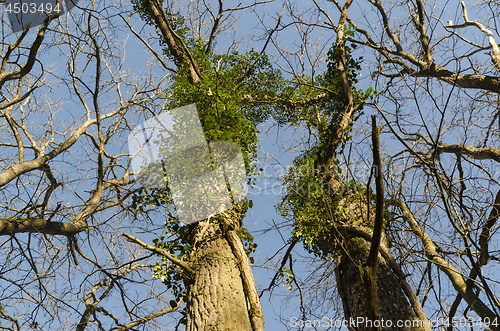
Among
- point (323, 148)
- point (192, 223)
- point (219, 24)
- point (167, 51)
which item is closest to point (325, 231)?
point (323, 148)

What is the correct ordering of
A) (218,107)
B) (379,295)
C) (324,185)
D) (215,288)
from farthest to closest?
1. (324,185)
2. (218,107)
3. (379,295)
4. (215,288)

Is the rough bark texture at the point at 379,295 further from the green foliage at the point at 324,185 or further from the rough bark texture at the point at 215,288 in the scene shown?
the rough bark texture at the point at 215,288

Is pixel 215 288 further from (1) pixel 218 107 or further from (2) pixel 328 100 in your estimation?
(2) pixel 328 100

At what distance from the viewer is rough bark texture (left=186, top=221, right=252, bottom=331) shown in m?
2.71

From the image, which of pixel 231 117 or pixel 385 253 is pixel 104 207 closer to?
pixel 231 117

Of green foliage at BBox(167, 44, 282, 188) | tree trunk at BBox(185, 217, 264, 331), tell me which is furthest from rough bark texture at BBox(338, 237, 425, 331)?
green foliage at BBox(167, 44, 282, 188)

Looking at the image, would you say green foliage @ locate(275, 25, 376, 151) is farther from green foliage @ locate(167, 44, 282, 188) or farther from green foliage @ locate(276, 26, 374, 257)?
green foliage @ locate(167, 44, 282, 188)

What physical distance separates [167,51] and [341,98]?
4004 millimetres

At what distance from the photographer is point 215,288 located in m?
2.96

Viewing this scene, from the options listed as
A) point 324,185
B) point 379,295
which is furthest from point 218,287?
point 324,185

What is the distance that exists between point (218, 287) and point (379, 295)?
206 centimetres

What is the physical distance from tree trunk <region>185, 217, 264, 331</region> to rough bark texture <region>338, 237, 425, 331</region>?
1.21m

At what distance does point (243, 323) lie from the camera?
2.71m

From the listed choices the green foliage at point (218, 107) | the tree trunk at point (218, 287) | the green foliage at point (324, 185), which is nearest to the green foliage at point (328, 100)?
the green foliage at point (324, 185)
